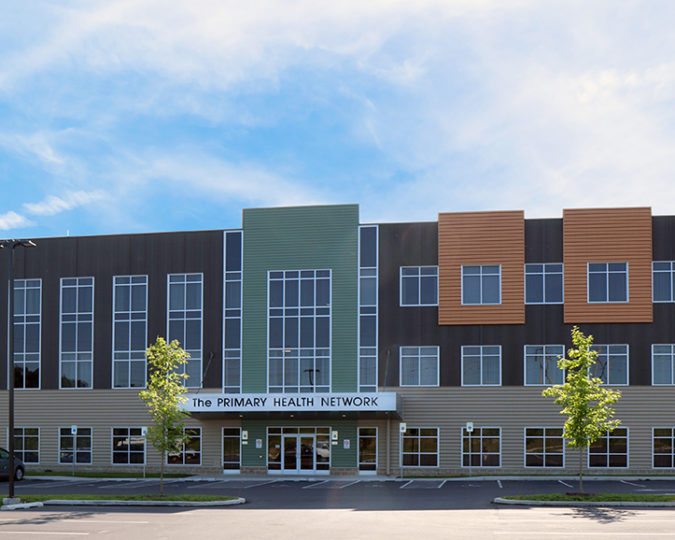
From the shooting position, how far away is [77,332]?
45438mm

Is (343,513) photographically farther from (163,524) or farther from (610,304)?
(610,304)

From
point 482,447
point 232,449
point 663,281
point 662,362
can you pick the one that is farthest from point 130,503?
point 663,281

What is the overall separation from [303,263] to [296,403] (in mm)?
7442

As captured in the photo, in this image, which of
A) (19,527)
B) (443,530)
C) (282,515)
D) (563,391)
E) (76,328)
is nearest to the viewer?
(443,530)

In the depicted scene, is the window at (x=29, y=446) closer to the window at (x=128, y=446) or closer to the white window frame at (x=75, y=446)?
the white window frame at (x=75, y=446)

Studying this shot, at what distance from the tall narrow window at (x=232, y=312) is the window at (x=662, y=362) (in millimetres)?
20379

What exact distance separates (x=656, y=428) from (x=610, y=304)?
6.21m

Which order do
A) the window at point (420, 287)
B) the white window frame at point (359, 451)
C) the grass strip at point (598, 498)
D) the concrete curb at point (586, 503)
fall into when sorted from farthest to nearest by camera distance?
the window at point (420, 287)
the white window frame at point (359, 451)
the grass strip at point (598, 498)
the concrete curb at point (586, 503)

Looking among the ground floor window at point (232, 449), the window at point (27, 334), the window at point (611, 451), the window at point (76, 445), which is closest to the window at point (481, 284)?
the window at point (611, 451)

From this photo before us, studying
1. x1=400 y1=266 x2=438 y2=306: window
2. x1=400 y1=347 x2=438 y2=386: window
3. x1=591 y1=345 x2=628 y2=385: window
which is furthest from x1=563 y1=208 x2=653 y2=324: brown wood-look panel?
x1=400 y1=347 x2=438 y2=386: window

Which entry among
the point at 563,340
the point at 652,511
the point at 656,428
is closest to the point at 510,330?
the point at 563,340

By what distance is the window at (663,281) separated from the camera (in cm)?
4044

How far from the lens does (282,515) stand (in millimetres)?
23516

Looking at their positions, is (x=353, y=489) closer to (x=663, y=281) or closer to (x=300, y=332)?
(x=300, y=332)
